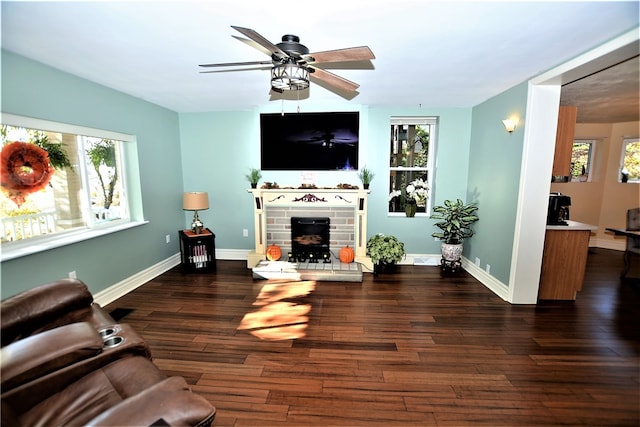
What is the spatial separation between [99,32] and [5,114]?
1.11 metres

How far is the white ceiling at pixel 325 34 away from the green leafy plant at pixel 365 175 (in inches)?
54.8

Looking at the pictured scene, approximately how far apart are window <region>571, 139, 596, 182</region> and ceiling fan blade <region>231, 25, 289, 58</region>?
644 centimetres

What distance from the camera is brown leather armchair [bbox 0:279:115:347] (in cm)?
146

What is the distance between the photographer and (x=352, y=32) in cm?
200

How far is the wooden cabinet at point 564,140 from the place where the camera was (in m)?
3.05

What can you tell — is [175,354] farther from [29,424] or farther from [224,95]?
[224,95]

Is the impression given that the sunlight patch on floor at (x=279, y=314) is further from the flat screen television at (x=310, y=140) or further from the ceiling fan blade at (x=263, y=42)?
the ceiling fan blade at (x=263, y=42)

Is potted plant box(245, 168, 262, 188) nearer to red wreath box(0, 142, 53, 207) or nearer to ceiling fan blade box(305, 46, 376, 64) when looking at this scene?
red wreath box(0, 142, 53, 207)

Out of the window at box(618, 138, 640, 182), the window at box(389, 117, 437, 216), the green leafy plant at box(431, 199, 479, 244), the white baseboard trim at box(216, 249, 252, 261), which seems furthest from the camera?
the window at box(618, 138, 640, 182)

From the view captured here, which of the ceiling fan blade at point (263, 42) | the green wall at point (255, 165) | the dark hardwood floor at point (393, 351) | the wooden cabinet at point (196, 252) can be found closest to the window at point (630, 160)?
the dark hardwood floor at point (393, 351)

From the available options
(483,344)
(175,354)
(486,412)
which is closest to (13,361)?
(175,354)

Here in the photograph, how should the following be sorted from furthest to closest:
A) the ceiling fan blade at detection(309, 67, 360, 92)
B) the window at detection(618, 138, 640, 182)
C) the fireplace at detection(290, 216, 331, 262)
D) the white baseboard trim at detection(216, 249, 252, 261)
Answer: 1. the window at detection(618, 138, 640, 182)
2. the white baseboard trim at detection(216, 249, 252, 261)
3. the fireplace at detection(290, 216, 331, 262)
4. the ceiling fan blade at detection(309, 67, 360, 92)

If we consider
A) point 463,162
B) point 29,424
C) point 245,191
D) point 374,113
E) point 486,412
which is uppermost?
point 374,113

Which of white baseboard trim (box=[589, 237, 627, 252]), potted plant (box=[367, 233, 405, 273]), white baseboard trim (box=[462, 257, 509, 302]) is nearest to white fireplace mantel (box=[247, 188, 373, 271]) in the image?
potted plant (box=[367, 233, 405, 273])
